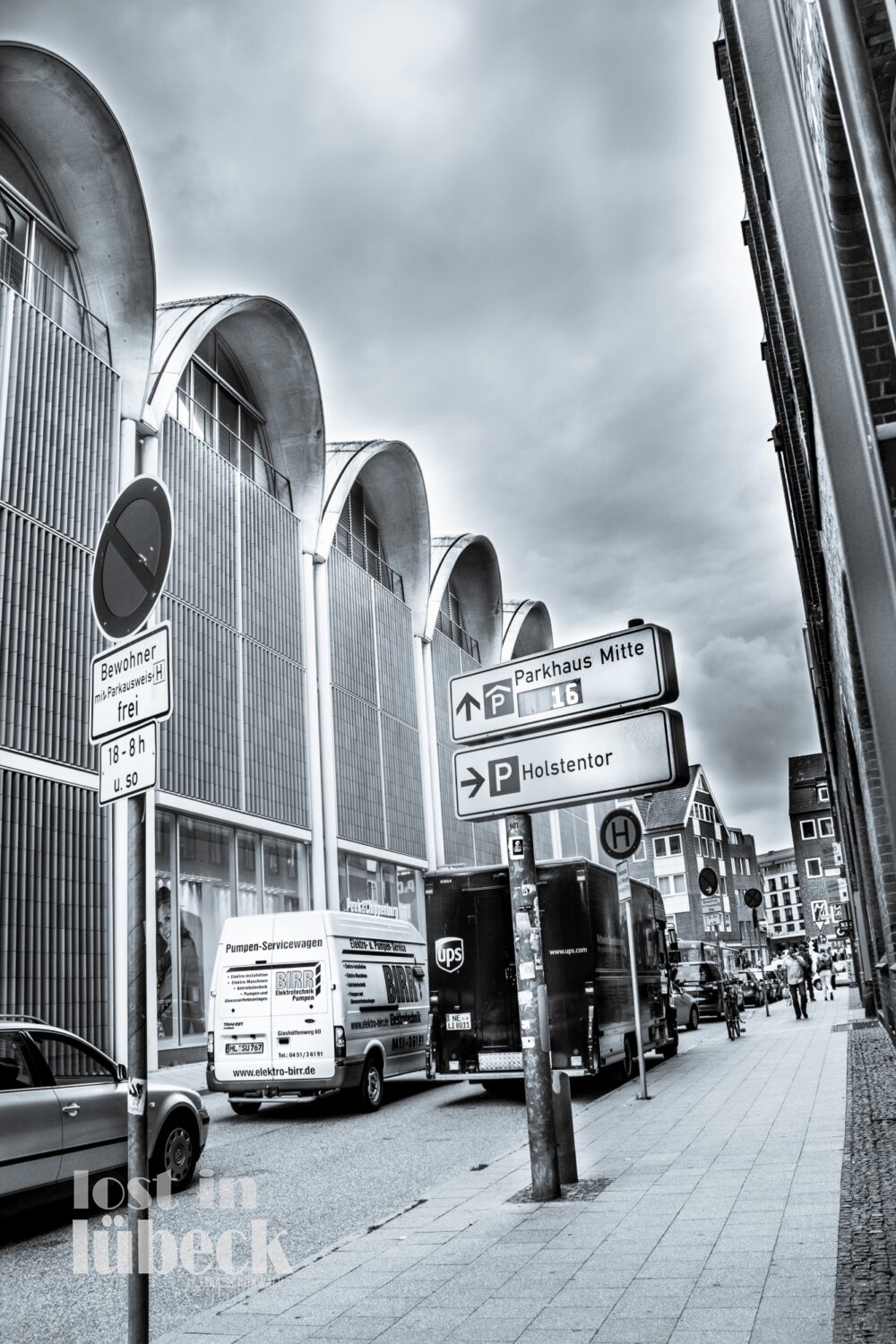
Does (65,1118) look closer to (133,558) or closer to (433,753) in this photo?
(133,558)

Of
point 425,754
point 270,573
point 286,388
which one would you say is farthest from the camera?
point 425,754

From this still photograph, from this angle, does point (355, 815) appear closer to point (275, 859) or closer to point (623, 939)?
point (275, 859)

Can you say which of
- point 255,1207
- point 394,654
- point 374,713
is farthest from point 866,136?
point 394,654

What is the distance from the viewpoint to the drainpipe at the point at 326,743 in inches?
1137

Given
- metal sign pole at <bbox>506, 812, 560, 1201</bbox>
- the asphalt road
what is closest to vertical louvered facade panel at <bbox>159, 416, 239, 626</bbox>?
the asphalt road

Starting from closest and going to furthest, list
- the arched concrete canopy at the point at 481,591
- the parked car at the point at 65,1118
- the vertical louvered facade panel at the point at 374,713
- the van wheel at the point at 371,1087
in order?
the parked car at the point at 65,1118 → the van wheel at the point at 371,1087 → the vertical louvered facade panel at the point at 374,713 → the arched concrete canopy at the point at 481,591

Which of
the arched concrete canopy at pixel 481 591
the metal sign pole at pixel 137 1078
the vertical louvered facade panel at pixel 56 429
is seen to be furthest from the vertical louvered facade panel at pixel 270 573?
the metal sign pole at pixel 137 1078

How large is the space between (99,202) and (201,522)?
6.80 metres

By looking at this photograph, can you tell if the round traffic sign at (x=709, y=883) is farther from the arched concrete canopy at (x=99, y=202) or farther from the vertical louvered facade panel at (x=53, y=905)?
the arched concrete canopy at (x=99, y=202)

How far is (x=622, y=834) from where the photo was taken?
1359cm

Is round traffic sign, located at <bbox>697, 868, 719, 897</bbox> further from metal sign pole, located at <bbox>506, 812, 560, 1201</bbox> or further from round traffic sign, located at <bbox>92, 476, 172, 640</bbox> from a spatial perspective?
round traffic sign, located at <bbox>92, 476, 172, 640</bbox>

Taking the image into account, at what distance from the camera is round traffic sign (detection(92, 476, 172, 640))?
4.53m

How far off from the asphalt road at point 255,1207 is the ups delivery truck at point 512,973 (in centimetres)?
65

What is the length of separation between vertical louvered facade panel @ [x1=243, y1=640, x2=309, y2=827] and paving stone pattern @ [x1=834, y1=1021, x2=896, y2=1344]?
1620 centimetres
